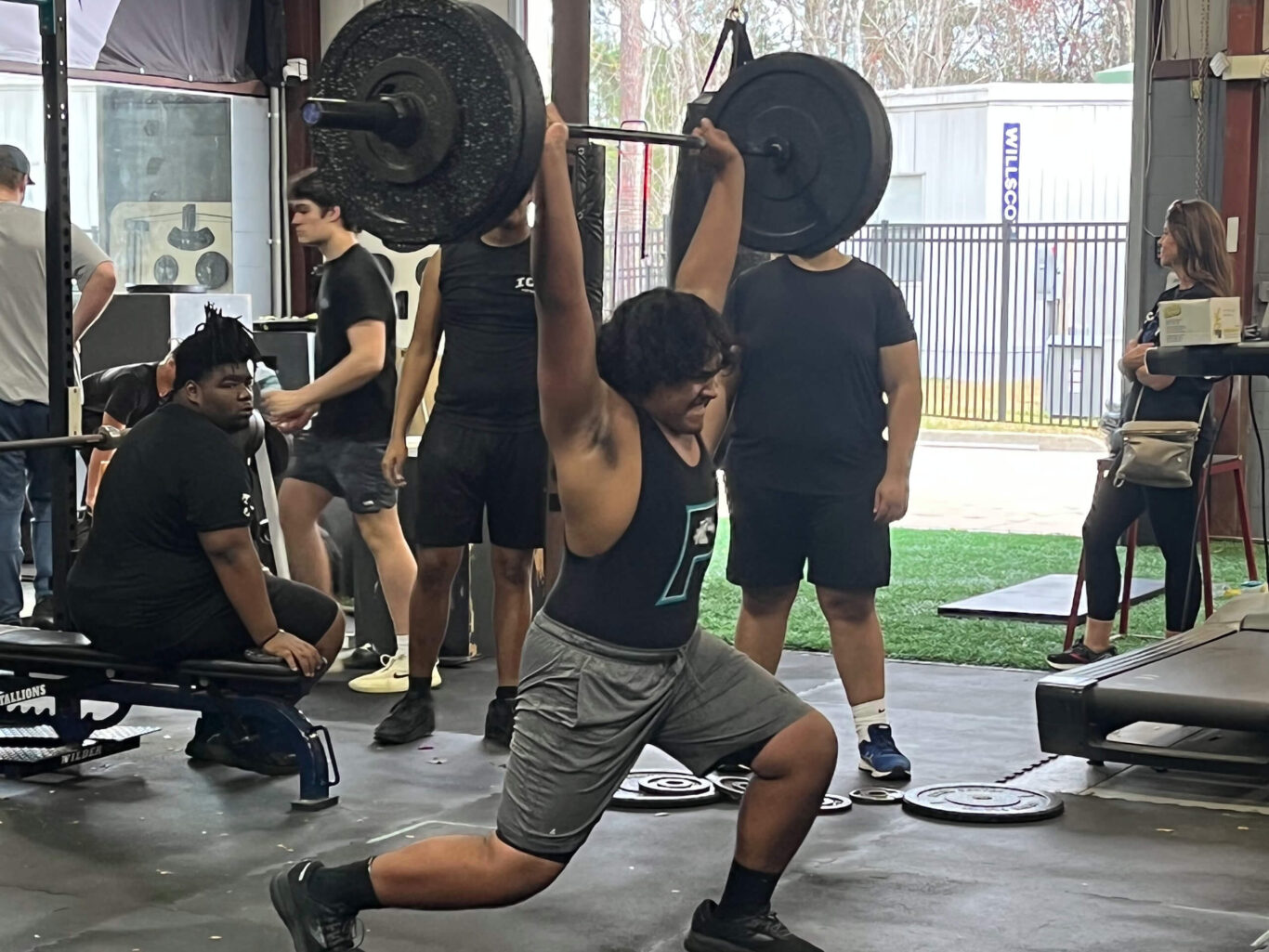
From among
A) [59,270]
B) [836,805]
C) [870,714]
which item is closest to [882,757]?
[870,714]

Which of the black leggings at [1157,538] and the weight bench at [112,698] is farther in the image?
the black leggings at [1157,538]

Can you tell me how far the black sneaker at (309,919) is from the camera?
246 cm

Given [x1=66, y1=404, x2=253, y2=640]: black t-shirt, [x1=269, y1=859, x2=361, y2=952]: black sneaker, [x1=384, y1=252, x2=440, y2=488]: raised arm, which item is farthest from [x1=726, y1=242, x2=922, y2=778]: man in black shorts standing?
[x1=269, y1=859, x2=361, y2=952]: black sneaker

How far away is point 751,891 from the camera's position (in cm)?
259

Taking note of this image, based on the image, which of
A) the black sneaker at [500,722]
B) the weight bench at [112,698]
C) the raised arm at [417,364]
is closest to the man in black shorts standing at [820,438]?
the black sneaker at [500,722]

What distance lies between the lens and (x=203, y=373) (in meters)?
3.54

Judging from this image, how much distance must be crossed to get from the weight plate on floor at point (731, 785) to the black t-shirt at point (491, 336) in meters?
0.94

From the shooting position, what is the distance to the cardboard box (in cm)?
294

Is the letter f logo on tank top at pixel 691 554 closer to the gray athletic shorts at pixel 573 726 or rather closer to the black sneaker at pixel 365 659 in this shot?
the gray athletic shorts at pixel 573 726

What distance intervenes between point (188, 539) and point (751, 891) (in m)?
1.54

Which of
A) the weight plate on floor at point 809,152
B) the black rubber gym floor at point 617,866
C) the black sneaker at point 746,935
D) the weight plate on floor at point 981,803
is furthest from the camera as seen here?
the weight plate on floor at point 981,803

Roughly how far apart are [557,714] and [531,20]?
6776 mm

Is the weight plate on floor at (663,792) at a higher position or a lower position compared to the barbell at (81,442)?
lower

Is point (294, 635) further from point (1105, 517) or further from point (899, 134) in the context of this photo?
point (899, 134)
